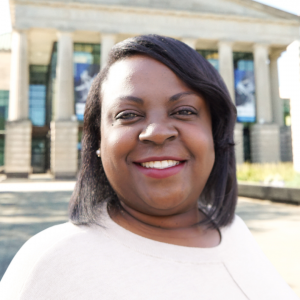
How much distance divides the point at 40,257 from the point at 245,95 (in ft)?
108

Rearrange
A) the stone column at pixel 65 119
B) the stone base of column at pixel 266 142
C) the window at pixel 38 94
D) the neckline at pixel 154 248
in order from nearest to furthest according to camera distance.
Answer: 1. the neckline at pixel 154 248
2. the stone column at pixel 65 119
3. the stone base of column at pixel 266 142
4. the window at pixel 38 94

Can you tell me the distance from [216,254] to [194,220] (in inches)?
8.0

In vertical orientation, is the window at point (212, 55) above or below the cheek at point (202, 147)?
above

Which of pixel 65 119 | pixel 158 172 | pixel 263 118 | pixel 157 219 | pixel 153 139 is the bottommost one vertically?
pixel 157 219

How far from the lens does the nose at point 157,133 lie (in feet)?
3.81

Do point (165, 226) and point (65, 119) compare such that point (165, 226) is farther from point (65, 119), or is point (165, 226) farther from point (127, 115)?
point (65, 119)

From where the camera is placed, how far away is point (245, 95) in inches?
1257

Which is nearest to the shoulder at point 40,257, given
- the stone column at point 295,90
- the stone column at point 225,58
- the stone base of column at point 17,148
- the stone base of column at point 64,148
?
the stone column at point 295,90

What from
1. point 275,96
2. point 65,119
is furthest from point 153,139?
point 275,96

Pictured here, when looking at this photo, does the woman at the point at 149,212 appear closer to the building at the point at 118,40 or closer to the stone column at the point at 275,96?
the building at the point at 118,40

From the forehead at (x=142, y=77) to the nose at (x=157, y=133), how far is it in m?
0.15

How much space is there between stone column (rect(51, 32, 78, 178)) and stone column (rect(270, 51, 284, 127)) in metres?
20.9

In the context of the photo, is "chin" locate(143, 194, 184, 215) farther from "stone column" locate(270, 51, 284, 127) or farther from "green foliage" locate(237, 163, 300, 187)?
"stone column" locate(270, 51, 284, 127)

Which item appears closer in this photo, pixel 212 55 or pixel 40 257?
pixel 40 257
